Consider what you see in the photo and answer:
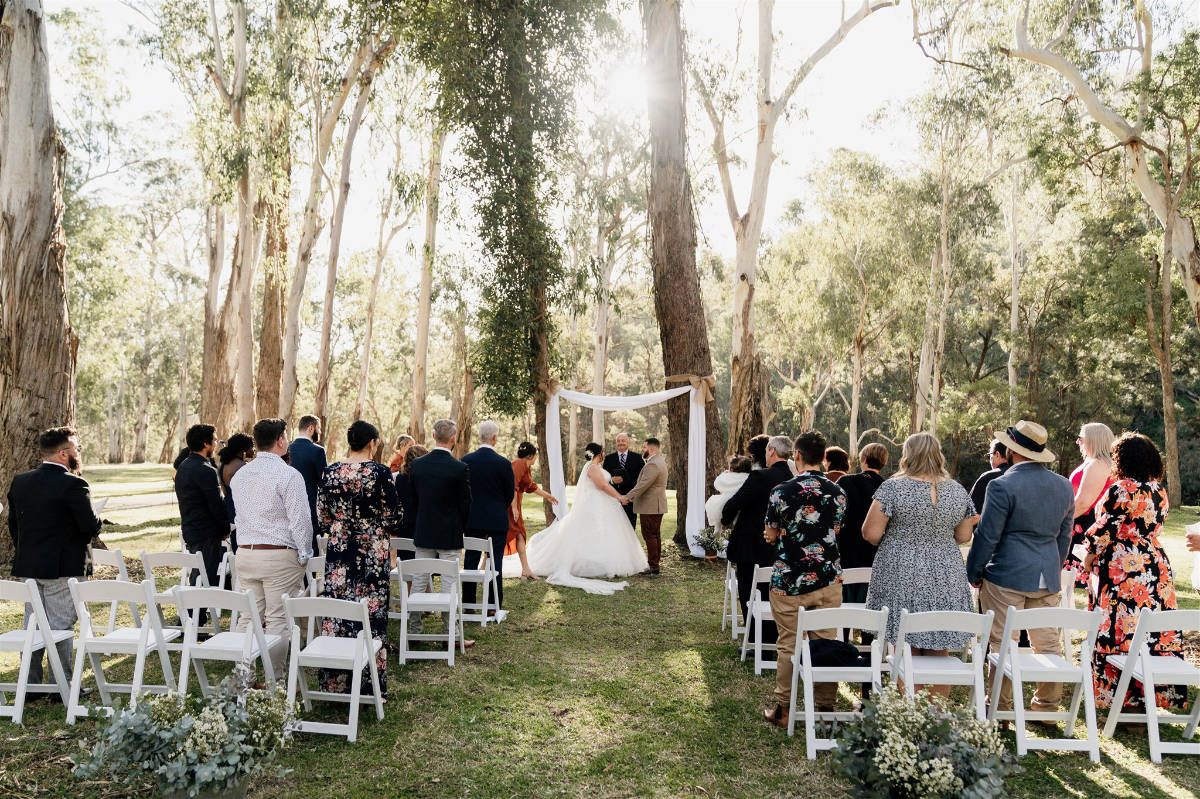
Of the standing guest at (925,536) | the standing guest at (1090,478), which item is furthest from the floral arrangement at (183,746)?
the standing guest at (1090,478)

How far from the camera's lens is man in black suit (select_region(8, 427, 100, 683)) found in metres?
4.80

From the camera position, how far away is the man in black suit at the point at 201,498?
5816 mm

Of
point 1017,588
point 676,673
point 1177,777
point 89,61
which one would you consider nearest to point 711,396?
point 676,673

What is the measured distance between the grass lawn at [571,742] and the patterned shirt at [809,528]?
94cm

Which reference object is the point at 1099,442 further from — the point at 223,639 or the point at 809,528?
the point at 223,639

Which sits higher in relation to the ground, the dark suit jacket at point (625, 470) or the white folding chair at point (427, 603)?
the dark suit jacket at point (625, 470)

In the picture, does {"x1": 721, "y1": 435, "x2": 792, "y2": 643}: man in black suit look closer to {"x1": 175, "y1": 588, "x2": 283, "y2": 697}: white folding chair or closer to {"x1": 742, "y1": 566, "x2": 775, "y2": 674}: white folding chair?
{"x1": 742, "y1": 566, "x2": 775, "y2": 674}: white folding chair

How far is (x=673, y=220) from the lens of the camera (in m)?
12.2

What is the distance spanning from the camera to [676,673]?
5.89 meters

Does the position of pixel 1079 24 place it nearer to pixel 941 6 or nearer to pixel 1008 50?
pixel 1008 50

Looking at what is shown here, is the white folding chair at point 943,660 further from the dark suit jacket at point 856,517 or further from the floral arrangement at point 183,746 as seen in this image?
the floral arrangement at point 183,746

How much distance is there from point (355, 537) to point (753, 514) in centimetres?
292

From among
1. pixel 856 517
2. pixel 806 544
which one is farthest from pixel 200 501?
pixel 856 517

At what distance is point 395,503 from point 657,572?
18.4ft
